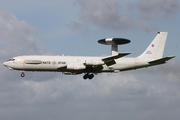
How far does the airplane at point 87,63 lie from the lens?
9312cm

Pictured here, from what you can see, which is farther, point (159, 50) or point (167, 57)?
point (159, 50)

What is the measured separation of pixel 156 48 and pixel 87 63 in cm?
1671

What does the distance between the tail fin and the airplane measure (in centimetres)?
66

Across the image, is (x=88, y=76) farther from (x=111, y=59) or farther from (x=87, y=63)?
(x=111, y=59)

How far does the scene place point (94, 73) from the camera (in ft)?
320


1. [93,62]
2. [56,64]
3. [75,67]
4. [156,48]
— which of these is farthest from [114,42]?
[156,48]

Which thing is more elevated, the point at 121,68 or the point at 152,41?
the point at 152,41

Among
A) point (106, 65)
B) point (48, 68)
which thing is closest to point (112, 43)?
point (106, 65)

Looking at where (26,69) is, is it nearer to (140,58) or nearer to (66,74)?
(66,74)

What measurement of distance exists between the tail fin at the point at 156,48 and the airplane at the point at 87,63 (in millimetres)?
658

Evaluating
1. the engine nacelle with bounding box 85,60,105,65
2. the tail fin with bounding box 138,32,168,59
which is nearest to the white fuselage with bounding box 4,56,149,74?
the engine nacelle with bounding box 85,60,105,65

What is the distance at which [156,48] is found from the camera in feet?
334

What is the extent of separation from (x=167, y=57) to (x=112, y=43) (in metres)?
11.1

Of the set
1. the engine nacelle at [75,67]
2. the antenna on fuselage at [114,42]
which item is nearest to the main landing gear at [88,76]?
the engine nacelle at [75,67]
